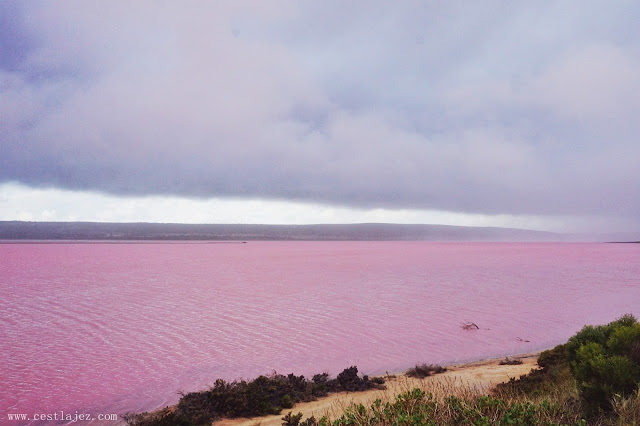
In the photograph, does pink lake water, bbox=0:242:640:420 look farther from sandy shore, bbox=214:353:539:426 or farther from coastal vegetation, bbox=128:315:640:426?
coastal vegetation, bbox=128:315:640:426

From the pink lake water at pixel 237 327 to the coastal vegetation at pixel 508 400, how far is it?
2186 mm

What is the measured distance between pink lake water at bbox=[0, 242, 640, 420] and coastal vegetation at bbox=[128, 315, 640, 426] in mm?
2186

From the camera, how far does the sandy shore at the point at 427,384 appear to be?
8336 mm

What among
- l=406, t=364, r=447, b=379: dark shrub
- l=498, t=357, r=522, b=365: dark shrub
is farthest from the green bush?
l=498, t=357, r=522, b=365: dark shrub

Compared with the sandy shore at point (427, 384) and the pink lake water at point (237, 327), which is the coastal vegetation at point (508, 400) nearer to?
the sandy shore at point (427, 384)

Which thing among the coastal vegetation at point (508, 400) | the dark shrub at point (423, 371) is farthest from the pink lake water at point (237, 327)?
the coastal vegetation at point (508, 400)

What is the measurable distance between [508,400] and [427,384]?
1.46 meters

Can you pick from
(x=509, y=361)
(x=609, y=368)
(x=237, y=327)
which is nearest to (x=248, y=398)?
(x=609, y=368)

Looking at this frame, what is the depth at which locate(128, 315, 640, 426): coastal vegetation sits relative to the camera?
219 inches

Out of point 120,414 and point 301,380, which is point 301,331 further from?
point 120,414

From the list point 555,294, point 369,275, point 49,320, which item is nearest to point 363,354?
point 49,320

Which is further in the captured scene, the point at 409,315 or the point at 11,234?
the point at 11,234

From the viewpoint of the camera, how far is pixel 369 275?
38875 millimetres

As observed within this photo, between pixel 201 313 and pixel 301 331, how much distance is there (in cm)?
574
